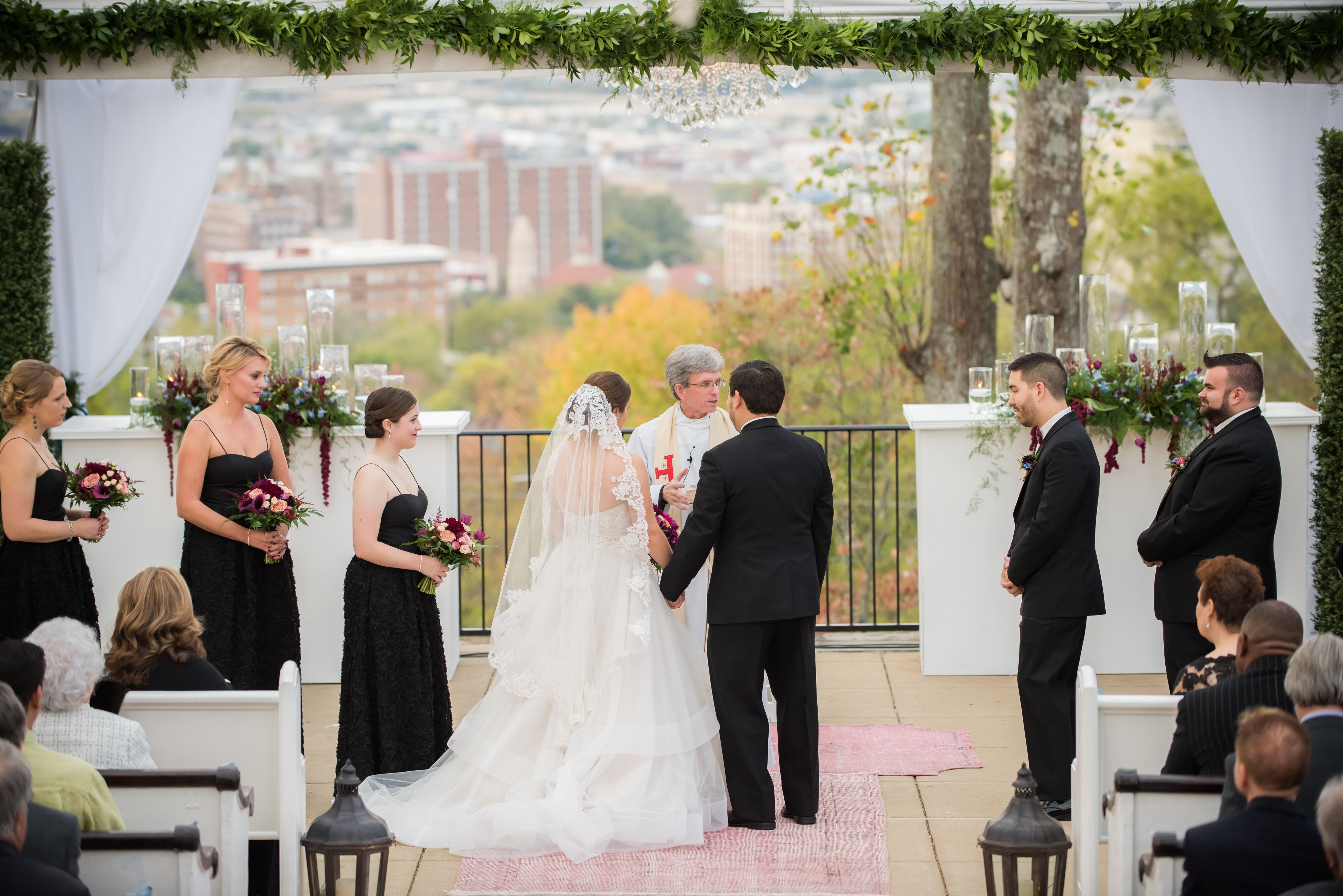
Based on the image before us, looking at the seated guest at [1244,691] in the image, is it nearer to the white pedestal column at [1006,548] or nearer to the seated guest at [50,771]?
the seated guest at [50,771]

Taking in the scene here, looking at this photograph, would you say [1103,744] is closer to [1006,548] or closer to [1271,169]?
[1006,548]

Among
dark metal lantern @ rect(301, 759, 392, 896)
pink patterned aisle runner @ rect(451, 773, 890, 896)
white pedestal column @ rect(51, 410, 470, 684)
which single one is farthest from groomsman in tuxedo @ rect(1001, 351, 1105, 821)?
white pedestal column @ rect(51, 410, 470, 684)

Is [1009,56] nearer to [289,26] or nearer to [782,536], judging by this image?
[782,536]

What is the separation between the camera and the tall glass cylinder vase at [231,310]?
6.21m

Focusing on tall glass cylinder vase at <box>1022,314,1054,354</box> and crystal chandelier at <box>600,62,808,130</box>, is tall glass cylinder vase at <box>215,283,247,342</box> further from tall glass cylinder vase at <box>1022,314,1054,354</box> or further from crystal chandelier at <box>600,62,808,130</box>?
tall glass cylinder vase at <box>1022,314,1054,354</box>

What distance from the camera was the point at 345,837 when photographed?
3.54m

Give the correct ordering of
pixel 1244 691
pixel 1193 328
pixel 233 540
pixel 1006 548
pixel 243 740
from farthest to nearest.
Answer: pixel 1006 548 < pixel 1193 328 < pixel 233 540 < pixel 243 740 < pixel 1244 691

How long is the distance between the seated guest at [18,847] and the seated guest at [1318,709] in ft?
8.26

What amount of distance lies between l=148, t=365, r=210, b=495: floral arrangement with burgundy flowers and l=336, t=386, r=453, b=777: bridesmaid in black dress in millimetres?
1777

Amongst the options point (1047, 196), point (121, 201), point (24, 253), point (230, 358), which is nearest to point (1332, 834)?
point (230, 358)

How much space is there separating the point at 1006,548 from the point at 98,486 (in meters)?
4.14

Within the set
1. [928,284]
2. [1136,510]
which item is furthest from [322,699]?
[928,284]

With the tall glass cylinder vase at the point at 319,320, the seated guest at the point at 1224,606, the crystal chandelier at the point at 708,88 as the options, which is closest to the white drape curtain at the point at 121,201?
the tall glass cylinder vase at the point at 319,320

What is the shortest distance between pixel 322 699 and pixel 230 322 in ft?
6.18
